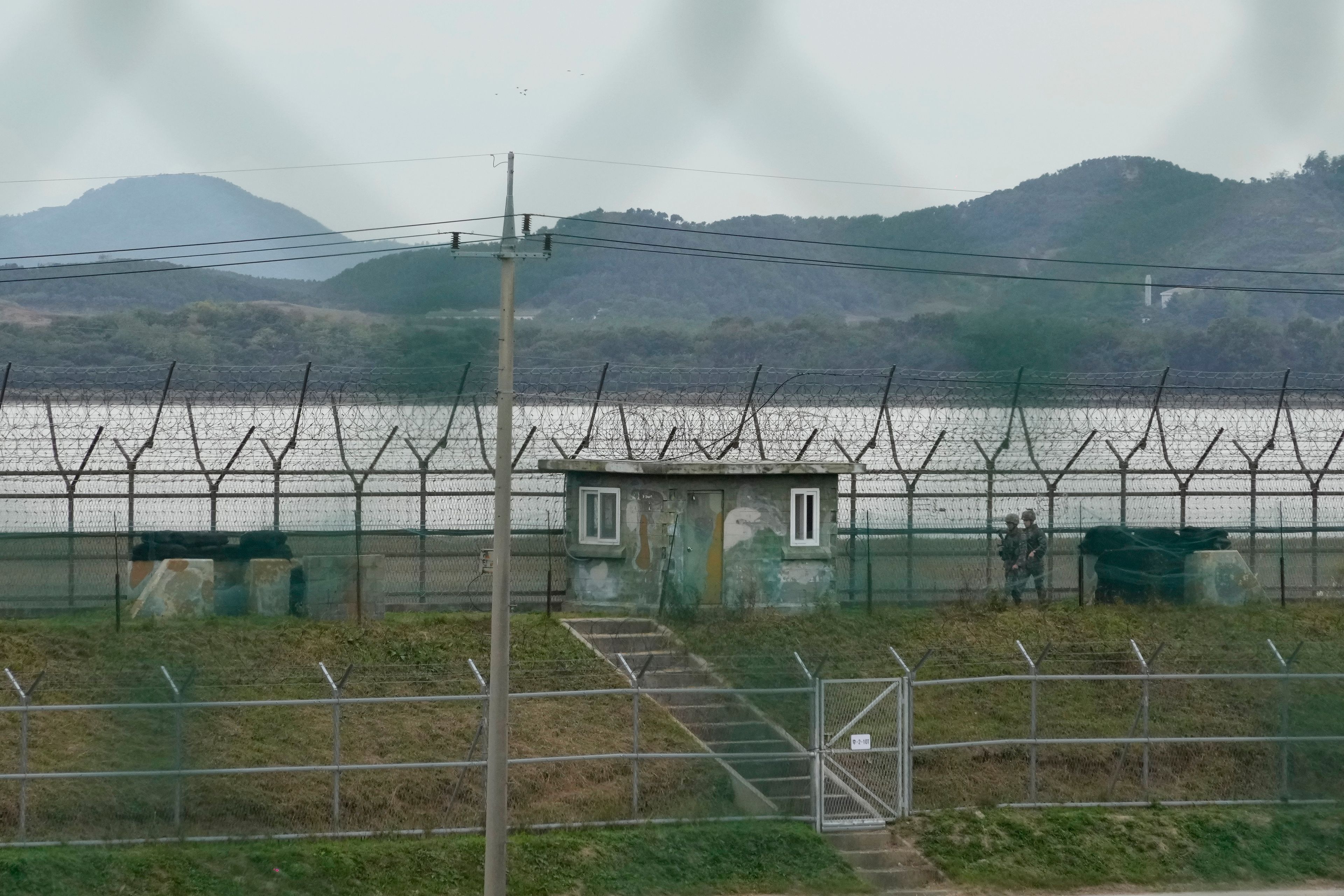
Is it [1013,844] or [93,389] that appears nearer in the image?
[1013,844]

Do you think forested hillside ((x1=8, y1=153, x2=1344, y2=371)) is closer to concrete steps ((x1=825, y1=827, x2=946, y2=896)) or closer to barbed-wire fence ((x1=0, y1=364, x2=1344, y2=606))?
barbed-wire fence ((x1=0, y1=364, x2=1344, y2=606))

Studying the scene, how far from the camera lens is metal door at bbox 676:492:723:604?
20500mm

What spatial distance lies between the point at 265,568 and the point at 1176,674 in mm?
10316

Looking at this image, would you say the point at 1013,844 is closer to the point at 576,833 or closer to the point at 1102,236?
the point at 576,833

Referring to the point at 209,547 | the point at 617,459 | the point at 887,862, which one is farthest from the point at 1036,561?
the point at 209,547

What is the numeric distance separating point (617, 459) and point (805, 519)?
2477 mm

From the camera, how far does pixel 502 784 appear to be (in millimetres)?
11672

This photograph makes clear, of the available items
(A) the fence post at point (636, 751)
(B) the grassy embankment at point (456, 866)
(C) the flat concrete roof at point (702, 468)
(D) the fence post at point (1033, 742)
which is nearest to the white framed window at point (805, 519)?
(C) the flat concrete roof at point (702, 468)

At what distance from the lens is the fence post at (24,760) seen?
45.9ft

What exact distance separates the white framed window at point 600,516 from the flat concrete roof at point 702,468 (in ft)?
0.96

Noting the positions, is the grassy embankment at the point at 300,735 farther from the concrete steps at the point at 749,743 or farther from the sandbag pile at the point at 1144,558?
the sandbag pile at the point at 1144,558

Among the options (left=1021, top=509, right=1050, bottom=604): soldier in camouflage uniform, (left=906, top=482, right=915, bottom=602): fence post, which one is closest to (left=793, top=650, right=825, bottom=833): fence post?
(left=906, top=482, right=915, bottom=602): fence post

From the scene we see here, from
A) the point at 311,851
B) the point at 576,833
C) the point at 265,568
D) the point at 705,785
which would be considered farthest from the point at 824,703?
the point at 265,568

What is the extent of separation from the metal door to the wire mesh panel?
142 inches
